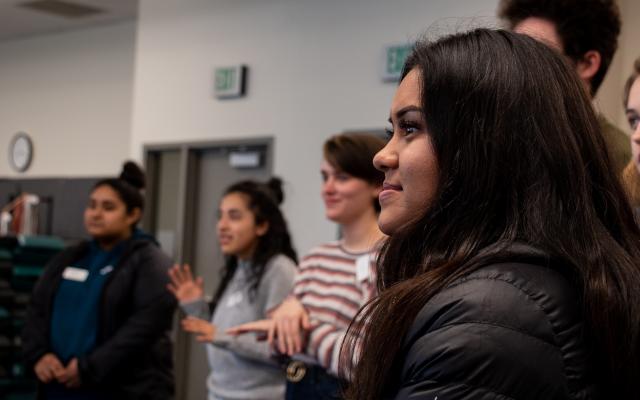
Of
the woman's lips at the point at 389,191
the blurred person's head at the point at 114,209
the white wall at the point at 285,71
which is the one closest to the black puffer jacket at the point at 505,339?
the woman's lips at the point at 389,191

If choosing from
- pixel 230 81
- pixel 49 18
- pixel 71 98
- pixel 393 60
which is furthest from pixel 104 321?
pixel 71 98

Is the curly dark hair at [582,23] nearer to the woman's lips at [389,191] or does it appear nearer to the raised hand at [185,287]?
the woman's lips at [389,191]

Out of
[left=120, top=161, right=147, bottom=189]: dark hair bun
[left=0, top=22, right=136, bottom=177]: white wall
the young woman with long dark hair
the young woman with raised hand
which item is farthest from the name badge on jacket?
[left=0, top=22, right=136, bottom=177]: white wall

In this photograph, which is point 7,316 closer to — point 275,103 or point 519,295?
point 275,103

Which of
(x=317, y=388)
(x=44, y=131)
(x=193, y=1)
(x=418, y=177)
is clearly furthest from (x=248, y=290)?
(x=44, y=131)

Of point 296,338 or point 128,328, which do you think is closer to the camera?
point 296,338

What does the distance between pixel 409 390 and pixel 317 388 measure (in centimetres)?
133

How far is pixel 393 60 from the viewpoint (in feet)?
15.0

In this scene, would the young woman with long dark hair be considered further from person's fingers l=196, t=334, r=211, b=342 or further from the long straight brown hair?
person's fingers l=196, t=334, r=211, b=342

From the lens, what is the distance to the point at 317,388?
225 cm

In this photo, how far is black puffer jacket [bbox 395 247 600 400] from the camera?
902 millimetres

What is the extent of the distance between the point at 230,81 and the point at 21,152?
12.2 feet

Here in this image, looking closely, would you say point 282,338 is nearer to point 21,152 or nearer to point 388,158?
point 388,158

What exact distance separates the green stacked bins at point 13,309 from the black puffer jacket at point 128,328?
3.32 feet
